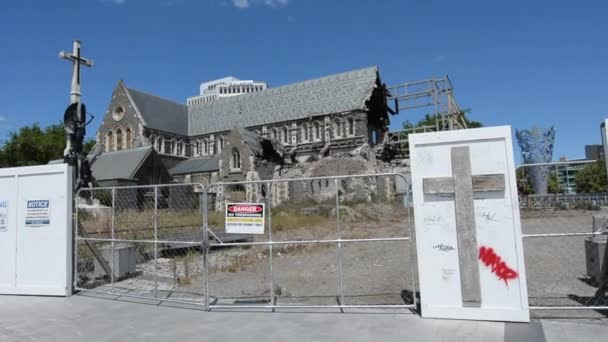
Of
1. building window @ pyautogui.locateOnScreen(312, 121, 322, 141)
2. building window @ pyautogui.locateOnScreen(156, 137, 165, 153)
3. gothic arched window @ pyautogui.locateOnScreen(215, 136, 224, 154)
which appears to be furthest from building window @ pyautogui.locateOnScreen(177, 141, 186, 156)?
building window @ pyautogui.locateOnScreen(312, 121, 322, 141)

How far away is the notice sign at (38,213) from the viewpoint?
900cm

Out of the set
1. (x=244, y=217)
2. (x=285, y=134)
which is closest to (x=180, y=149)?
(x=285, y=134)

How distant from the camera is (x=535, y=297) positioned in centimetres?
745

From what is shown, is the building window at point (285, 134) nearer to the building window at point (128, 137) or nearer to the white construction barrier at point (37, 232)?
the building window at point (128, 137)

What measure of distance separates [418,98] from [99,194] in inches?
1286

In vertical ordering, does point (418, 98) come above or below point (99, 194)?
above

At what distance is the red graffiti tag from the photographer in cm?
598

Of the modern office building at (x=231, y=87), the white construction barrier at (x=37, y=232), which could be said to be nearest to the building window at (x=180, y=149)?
the white construction barrier at (x=37, y=232)

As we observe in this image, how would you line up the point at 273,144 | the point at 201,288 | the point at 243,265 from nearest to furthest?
the point at 201,288
the point at 243,265
the point at 273,144

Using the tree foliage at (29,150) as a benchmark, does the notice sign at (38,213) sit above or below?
below

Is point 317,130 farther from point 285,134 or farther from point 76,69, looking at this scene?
point 76,69

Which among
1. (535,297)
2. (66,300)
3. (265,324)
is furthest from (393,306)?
(66,300)

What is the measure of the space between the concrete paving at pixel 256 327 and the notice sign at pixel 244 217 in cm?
150

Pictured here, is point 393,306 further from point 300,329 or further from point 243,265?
point 243,265
